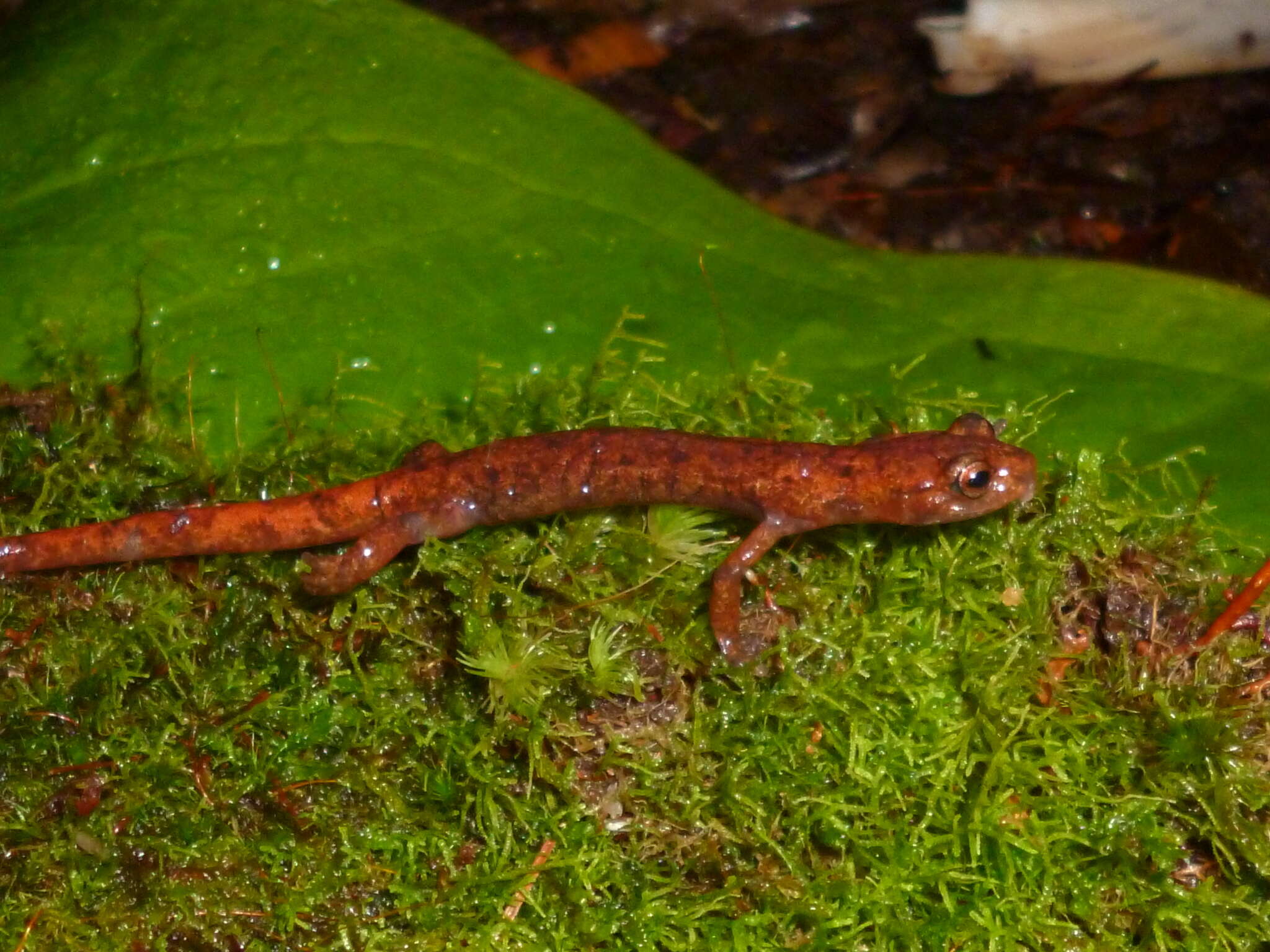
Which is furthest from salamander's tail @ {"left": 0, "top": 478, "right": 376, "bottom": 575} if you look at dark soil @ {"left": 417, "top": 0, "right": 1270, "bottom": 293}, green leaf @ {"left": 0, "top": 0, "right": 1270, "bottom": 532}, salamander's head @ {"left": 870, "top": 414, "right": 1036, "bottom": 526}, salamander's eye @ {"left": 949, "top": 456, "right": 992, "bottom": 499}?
dark soil @ {"left": 417, "top": 0, "right": 1270, "bottom": 293}

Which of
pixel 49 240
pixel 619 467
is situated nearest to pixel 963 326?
pixel 619 467

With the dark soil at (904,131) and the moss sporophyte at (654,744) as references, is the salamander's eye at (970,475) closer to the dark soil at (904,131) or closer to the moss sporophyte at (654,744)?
the moss sporophyte at (654,744)

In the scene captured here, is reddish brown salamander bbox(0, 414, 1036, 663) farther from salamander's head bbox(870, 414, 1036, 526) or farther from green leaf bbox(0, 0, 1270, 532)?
green leaf bbox(0, 0, 1270, 532)

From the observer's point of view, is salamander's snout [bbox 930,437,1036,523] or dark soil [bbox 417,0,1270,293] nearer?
salamander's snout [bbox 930,437,1036,523]

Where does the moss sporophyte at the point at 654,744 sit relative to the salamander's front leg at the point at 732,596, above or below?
below

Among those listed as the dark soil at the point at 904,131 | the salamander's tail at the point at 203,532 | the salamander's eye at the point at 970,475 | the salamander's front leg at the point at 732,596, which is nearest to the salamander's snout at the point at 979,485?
the salamander's eye at the point at 970,475

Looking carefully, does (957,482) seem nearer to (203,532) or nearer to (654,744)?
(654,744)
